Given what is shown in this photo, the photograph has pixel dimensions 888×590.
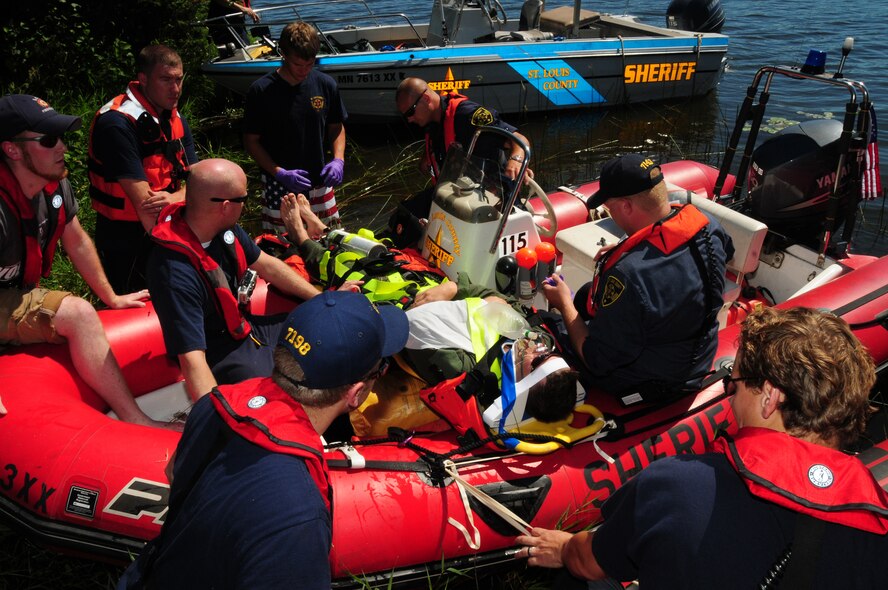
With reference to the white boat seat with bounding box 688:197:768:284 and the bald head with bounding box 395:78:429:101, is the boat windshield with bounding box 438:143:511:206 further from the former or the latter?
the white boat seat with bounding box 688:197:768:284

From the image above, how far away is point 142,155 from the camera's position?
142 inches

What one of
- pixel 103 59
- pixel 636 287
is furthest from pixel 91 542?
pixel 103 59

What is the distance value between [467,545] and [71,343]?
1.81 metres

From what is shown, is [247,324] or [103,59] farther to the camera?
[103,59]

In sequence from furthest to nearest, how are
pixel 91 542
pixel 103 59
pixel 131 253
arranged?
pixel 103 59, pixel 131 253, pixel 91 542

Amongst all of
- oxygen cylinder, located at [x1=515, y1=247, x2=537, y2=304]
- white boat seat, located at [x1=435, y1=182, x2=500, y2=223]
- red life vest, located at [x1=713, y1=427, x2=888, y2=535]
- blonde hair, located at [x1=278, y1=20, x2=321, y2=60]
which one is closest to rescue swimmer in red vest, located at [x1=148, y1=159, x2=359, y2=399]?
white boat seat, located at [x1=435, y1=182, x2=500, y2=223]

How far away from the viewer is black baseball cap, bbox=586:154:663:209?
2.59 metres

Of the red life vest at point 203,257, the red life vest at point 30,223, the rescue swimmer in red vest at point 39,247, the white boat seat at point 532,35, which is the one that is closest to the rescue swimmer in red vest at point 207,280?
the red life vest at point 203,257

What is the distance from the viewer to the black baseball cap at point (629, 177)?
259 centimetres

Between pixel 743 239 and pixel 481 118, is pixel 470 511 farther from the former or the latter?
pixel 481 118

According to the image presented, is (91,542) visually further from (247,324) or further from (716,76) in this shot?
(716,76)

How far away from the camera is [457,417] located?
8.75ft

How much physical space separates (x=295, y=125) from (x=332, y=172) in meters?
0.36

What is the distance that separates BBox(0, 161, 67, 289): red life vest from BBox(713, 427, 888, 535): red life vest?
2696mm
